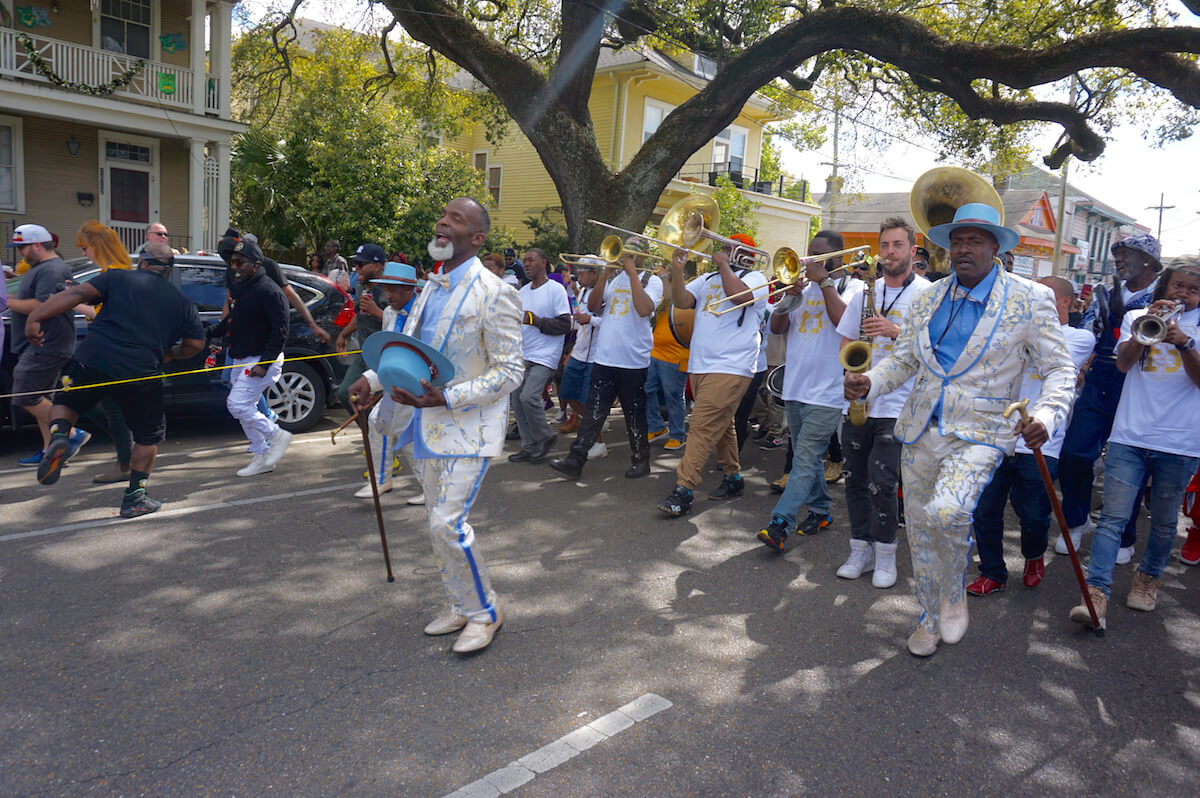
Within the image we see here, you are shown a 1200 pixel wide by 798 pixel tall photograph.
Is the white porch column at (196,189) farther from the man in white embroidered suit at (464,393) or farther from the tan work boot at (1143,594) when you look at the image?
the tan work boot at (1143,594)

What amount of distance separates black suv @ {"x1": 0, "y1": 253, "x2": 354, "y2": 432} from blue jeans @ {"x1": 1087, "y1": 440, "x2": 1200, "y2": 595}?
634cm

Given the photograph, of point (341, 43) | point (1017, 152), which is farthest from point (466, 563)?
point (341, 43)

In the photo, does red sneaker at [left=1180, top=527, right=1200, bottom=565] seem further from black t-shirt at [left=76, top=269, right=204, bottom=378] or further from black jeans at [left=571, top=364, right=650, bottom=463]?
black t-shirt at [left=76, top=269, right=204, bottom=378]

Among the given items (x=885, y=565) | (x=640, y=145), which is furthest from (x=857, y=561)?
(x=640, y=145)

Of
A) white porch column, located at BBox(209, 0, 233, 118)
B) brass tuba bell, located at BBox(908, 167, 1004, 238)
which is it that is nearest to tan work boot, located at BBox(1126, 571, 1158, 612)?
brass tuba bell, located at BBox(908, 167, 1004, 238)

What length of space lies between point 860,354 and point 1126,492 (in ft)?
5.30

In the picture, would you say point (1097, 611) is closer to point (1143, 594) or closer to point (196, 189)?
point (1143, 594)

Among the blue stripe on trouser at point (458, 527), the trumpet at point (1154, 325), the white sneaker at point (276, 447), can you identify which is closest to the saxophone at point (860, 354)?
the trumpet at point (1154, 325)

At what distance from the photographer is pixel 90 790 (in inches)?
106

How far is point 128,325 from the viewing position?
5559 mm

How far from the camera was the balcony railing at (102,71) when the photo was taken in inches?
577

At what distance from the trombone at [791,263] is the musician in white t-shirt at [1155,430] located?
1.56m

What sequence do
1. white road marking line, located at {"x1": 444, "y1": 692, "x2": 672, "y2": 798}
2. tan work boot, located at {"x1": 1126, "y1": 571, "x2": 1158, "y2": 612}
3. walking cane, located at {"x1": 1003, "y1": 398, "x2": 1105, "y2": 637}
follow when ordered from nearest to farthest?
white road marking line, located at {"x1": 444, "y1": 692, "x2": 672, "y2": 798}
walking cane, located at {"x1": 1003, "y1": 398, "x2": 1105, "y2": 637}
tan work boot, located at {"x1": 1126, "y1": 571, "x2": 1158, "y2": 612}

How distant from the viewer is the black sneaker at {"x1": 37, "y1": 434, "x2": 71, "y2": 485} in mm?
5664
